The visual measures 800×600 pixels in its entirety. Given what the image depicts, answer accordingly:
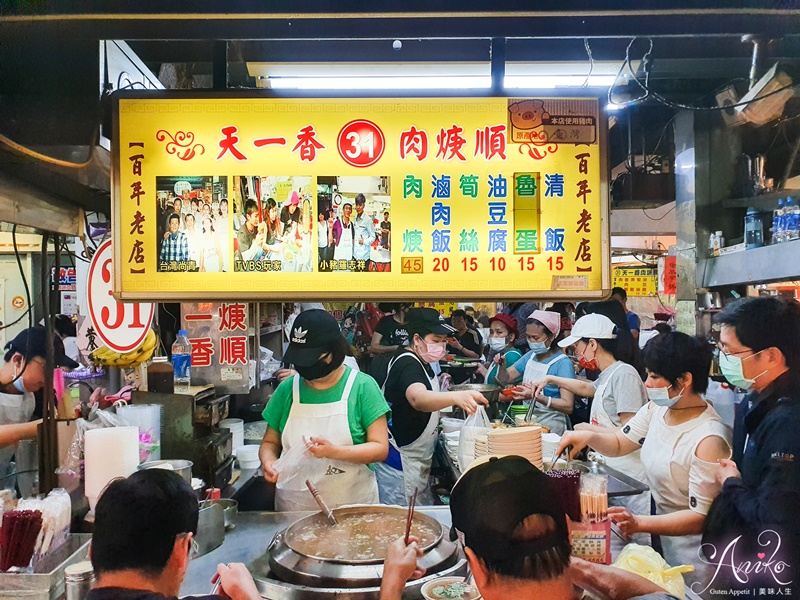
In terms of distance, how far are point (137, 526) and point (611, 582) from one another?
1.46 meters

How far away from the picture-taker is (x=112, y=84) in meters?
2.31

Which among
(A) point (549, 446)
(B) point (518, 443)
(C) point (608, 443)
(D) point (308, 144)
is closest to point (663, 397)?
(C) point (608, 443)

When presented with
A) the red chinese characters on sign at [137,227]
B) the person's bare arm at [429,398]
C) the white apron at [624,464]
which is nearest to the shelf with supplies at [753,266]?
the white apron at [624,464]

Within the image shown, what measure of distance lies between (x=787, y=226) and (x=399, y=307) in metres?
5.10

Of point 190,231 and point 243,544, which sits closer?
point 190,231

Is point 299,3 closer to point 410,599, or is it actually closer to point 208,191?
point 208,191

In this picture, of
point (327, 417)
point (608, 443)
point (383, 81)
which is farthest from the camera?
point (608, 443)

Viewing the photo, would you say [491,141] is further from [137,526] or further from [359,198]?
[137,526]

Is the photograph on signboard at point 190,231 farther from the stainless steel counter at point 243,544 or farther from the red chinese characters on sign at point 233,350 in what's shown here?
the red chinese characters on sign at point 233,350

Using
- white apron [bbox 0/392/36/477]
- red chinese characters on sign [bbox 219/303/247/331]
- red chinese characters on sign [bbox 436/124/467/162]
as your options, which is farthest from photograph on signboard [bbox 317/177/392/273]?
white apron [bbox 0/392/36/477]

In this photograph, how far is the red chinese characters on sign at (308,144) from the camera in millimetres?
2291

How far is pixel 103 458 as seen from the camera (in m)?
2.39

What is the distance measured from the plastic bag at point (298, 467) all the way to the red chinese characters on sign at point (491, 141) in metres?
1.85

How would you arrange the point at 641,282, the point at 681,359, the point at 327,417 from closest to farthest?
the point at 681,359
the point at 327,417
the point at 641,282
